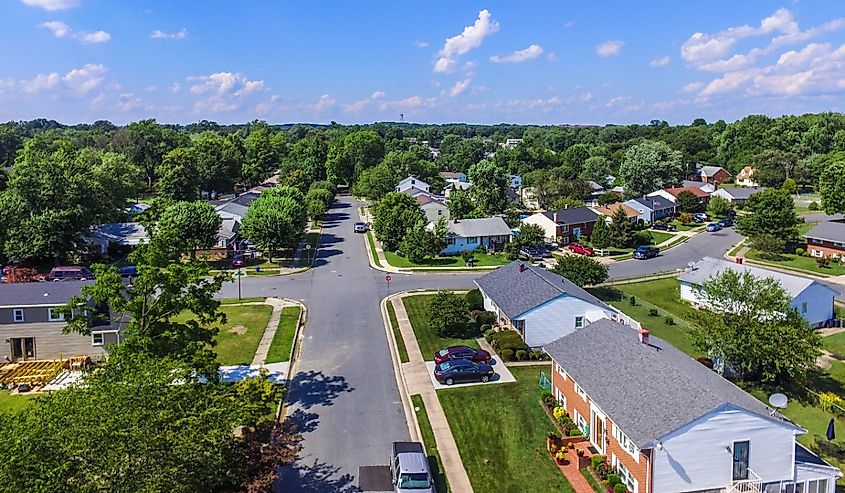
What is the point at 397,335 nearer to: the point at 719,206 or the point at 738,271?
the point at 738,271

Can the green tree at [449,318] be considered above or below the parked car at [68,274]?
below

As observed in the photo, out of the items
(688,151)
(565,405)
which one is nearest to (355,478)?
(565,405)

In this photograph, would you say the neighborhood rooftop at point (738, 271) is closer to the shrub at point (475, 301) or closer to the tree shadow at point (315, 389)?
the shrub at point (475, 301)

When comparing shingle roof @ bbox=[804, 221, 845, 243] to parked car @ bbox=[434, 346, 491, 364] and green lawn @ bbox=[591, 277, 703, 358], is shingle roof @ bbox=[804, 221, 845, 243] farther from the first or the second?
parked car @ bbox=[434, 346, 491, 364]

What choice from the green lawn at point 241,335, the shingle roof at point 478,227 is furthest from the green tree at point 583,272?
the green lawn at point 241,335

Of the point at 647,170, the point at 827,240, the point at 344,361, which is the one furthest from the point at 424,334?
the point at 647,170

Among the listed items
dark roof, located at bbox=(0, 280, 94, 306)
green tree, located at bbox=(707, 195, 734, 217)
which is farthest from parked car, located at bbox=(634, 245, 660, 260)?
dark roof, located at bbox=(0, 280, 94, 306)
